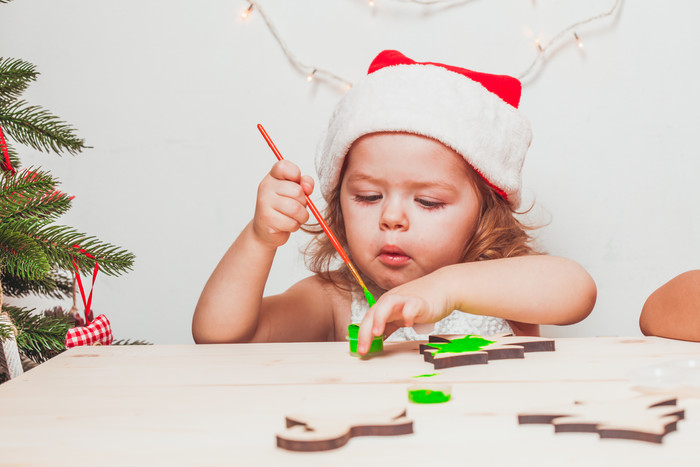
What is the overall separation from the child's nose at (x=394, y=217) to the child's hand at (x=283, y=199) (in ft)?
0.47

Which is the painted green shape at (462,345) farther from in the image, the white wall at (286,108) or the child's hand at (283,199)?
the white wall at (286,108)

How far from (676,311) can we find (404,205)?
42cm

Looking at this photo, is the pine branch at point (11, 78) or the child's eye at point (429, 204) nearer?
the pine branch at point (11, 78)

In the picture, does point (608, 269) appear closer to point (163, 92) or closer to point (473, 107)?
point (473, 107)

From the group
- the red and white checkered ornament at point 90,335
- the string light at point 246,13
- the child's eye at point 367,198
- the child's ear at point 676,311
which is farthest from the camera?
the string light at point 246,13

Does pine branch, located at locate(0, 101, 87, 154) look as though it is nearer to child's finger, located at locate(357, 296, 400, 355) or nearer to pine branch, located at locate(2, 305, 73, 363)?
pine branch, located at locate(2, 305, 73, 363)

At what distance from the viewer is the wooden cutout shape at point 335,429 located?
1.35 feet

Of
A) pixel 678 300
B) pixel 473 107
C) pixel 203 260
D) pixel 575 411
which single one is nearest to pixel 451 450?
pixel 575 411

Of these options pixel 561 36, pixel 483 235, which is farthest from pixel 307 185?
pixel 561 36

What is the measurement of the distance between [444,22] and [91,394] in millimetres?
1111

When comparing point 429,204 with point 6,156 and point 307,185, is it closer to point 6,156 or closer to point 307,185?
point 307,185

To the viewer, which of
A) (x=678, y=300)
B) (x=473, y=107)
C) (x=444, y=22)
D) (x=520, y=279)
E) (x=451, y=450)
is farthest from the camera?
(x=444, y=22)

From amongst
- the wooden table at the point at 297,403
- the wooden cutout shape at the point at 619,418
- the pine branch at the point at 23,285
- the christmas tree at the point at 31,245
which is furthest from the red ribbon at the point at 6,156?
the wooden cutout shape at the point at 619,418

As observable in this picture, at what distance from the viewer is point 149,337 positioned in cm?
145
